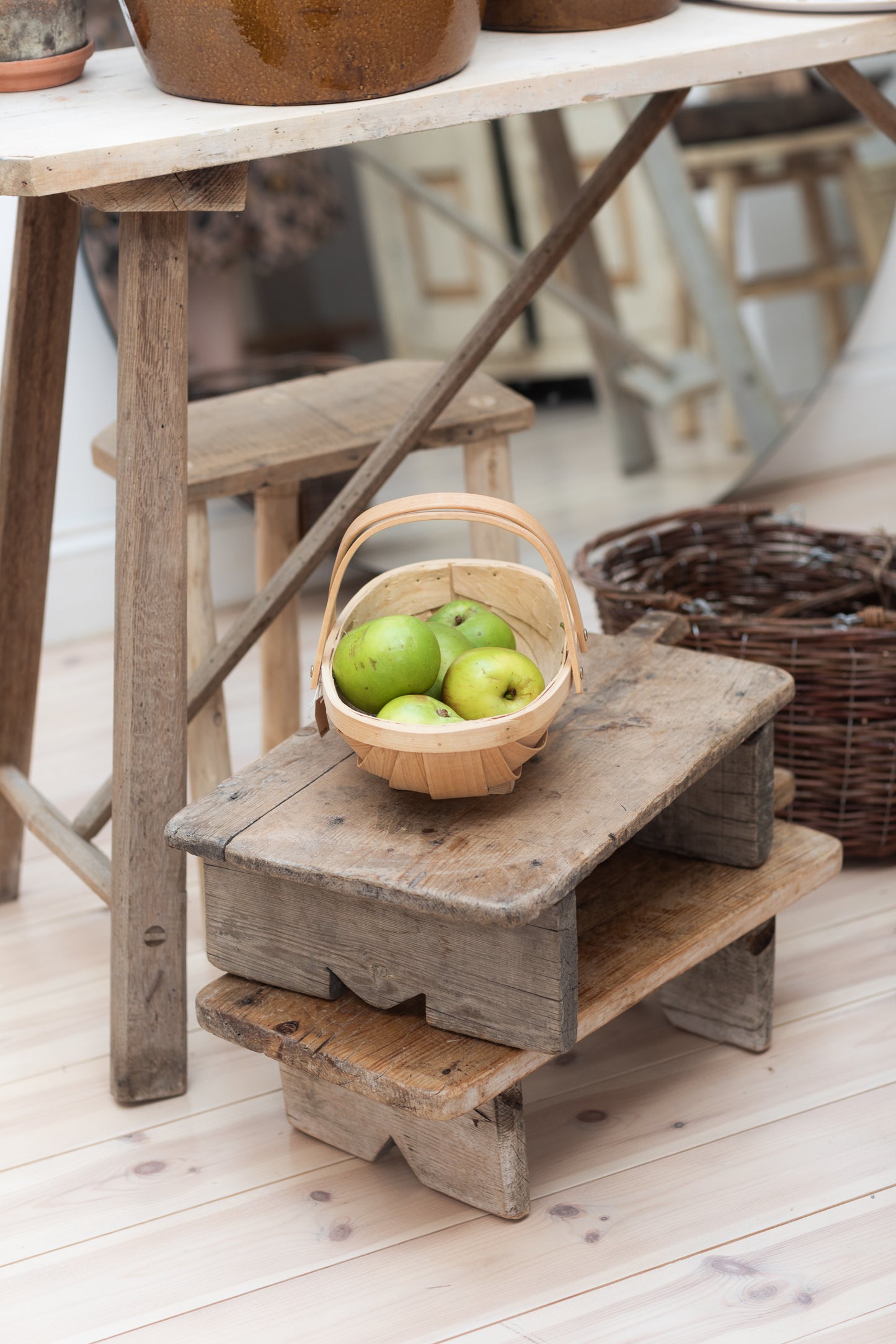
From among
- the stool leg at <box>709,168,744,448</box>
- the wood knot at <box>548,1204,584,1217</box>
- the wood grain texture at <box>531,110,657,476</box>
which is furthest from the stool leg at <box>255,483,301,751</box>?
the stool leg at <box>709,168,744,448</box>

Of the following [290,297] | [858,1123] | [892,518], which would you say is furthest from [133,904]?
[892,518]

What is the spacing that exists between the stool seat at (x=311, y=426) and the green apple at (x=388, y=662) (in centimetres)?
41

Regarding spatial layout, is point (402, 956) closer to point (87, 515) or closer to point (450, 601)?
point (450, 601)

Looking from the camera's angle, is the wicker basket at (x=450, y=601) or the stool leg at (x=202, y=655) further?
the stool leg at (x=202, y=655)

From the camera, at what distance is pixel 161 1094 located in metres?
1.48

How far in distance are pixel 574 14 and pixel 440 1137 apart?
3.43 ft

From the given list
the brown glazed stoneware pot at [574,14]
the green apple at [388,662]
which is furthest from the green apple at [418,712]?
the brown glazed stoneware pot at [574,14]

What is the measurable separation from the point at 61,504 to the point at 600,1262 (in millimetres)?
1789

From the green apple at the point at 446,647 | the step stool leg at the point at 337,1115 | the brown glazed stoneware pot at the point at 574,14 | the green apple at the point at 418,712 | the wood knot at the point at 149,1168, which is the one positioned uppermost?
the brown glazed stoneware pot at the point at 574,14

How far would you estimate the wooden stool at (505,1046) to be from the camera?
1.18 m

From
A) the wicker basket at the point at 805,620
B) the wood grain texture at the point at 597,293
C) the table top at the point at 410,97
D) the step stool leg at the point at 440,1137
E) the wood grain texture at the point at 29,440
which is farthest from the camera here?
the wood grain texture at the point at 597,293

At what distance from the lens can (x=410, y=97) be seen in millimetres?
1180

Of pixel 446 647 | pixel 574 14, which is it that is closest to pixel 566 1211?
pixel 446 647

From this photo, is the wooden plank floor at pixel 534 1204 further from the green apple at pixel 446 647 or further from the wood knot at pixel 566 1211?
the green apple at pixel 446 647
